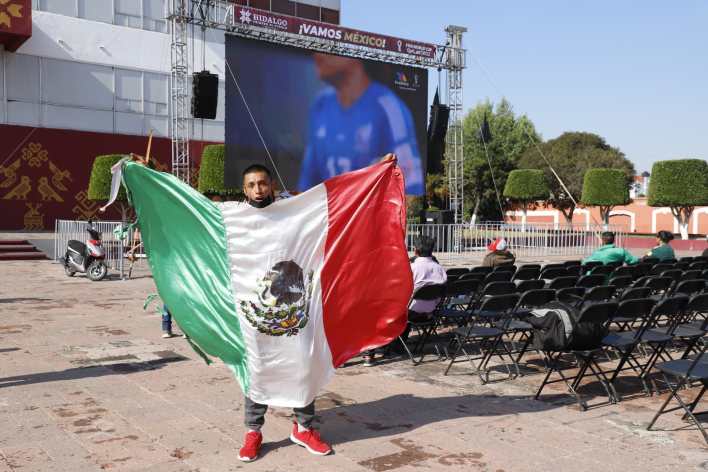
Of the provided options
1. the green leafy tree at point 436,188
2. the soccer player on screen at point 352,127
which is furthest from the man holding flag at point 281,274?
the green leafy tree at point 436,188

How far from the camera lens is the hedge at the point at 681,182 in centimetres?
2881

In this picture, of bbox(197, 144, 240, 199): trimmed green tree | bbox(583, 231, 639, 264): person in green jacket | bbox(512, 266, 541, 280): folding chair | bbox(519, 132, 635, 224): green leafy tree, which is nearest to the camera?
bbox(512, 266, 541, 280): folding chair

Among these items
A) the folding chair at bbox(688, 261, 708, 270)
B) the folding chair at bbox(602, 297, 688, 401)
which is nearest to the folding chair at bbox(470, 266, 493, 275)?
the folding chair at bbox(602, 297, 688, 401)

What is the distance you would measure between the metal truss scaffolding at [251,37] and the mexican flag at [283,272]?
48.1ft

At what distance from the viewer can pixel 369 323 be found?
4.46 metres

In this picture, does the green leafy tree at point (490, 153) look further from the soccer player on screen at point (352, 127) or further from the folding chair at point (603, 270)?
the folding chair at point (603, 270)

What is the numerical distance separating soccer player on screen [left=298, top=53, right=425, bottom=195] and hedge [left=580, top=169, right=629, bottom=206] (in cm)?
1363

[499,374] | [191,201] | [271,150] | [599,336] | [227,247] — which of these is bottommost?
[499,374]

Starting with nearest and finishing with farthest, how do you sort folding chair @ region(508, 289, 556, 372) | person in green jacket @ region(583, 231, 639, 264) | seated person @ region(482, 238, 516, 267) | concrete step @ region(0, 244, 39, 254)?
folding chair @ region(508, 289, 556, 372), seated person @ region(482, 238, 516, 267), person in green jacket @ region(583, 231, 639, 264), concrete step @ region(0, 244, 39, 254)

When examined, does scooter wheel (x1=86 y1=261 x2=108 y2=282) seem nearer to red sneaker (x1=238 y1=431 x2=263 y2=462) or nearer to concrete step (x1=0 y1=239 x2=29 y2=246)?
concrete step (x1=0 y1=239 x2=29 y2=246)

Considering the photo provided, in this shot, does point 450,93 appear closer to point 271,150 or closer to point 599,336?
point 271,150

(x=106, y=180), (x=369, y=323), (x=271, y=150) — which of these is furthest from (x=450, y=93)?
(x=369, y=323)

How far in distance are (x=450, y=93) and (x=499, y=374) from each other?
18.5m

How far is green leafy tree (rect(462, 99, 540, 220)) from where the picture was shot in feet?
134
